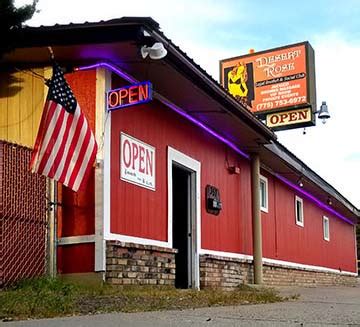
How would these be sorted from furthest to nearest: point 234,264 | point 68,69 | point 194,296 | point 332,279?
point 332,279 < point 234,264 < point 68,69 < point 194,296

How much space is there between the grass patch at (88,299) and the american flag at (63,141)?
160cm

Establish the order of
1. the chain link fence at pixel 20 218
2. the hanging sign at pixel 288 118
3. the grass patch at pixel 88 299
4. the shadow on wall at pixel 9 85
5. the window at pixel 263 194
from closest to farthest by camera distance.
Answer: the grass patch at pixel 88 299, the chain link fence at pixel 20 218, the shadow on wall at pixel 9 85, the window at pixel 263 194, the hanging sign at pixel 288 118

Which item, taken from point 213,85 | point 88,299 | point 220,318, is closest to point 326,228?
point 213,85

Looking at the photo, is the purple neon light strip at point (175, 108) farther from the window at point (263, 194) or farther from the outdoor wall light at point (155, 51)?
the window at point (263, 194)

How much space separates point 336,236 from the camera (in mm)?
28312

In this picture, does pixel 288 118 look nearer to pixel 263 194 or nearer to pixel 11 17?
pixel 263 194

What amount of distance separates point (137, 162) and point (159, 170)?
0.81m

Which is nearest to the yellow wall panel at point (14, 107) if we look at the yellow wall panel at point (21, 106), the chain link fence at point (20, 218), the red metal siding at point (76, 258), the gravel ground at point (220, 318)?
the yellow wall panel at point (21, 106)

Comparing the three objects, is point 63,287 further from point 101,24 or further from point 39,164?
point 101,24

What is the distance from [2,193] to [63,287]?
1626mm

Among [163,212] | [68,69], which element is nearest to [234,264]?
[163,212]

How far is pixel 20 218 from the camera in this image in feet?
33.2

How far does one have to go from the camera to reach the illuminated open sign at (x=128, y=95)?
10422 mm

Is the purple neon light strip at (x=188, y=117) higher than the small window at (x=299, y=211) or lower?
higher
